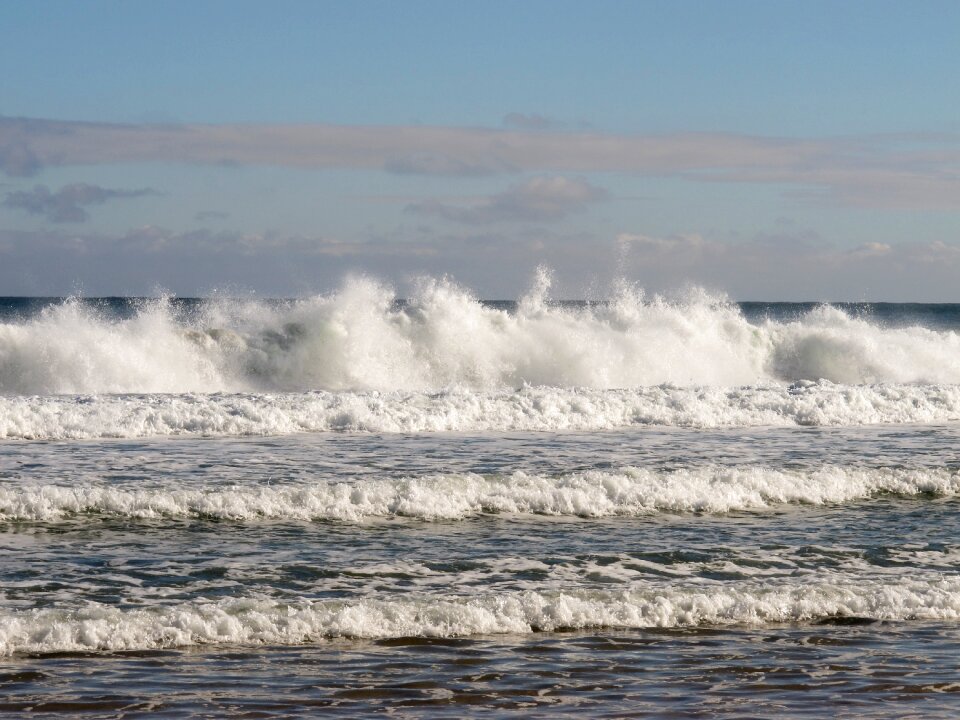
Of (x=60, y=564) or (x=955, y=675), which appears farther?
(x=60, y=564)

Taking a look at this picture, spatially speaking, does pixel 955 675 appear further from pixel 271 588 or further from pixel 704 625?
pixel 271 588

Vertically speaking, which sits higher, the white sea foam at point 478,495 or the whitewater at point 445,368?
the whitewater at point 445,368

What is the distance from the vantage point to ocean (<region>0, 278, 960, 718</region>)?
23.3ft

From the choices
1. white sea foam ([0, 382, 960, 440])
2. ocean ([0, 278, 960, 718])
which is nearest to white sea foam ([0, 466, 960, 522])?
ocean ([0, 278, 960, 718])

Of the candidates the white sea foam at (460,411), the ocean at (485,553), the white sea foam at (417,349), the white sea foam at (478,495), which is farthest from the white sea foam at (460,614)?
the white sea foam at (417,349)

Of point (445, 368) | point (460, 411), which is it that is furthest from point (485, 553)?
point (445, 368)

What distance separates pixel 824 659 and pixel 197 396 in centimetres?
1537

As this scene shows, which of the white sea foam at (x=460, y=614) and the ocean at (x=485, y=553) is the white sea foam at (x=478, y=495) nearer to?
the ocean at (x=485, y=553)

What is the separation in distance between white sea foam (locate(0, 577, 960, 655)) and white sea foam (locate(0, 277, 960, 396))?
18954 millimetres

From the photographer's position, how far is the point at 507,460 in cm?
1584

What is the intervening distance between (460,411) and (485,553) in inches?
388

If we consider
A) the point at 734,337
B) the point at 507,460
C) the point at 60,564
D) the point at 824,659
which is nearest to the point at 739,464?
the point at 507,460

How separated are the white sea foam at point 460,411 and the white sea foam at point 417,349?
6.01m

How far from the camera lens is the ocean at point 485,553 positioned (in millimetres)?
7113
